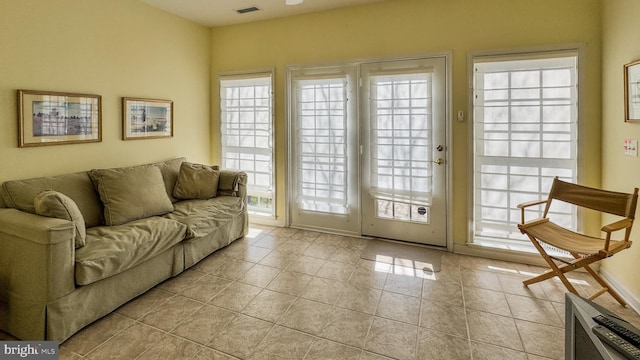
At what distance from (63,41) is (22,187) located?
4.35ft

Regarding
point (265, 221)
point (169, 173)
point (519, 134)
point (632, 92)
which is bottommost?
point (265, 221)

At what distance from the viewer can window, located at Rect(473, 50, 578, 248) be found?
2.96 metres

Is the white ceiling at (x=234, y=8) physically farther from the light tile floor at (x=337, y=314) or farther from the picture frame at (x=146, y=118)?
the light tile floor at (x=337, y=314)

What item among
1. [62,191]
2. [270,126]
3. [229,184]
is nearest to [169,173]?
[229,184]

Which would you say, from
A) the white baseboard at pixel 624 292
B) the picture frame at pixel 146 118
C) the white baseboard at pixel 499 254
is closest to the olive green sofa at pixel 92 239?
the picture frame at pixel 146 118

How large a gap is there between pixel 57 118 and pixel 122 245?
4.74 feet

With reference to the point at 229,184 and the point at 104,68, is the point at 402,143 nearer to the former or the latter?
the point at 229,184

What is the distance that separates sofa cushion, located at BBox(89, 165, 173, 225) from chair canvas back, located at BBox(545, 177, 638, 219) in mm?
3565

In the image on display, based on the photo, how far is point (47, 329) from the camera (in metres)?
1.93

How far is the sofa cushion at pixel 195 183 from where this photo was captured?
3.63 meters

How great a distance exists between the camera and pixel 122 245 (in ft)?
7.63

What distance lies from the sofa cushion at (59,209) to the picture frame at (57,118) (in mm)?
852

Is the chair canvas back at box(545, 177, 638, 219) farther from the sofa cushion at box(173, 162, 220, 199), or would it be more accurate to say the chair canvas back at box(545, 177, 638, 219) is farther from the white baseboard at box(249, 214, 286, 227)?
the sofa cushion at box(173, 162, 220, 199)

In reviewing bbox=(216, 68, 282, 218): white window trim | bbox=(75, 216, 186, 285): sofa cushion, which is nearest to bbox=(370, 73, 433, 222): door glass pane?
bbox=(216, 68, 282, 218): white window trim
